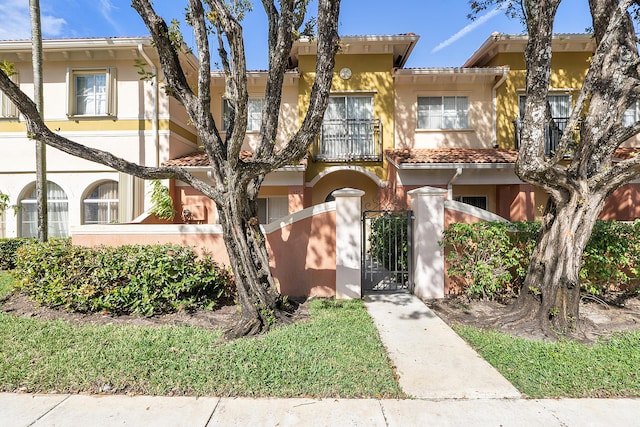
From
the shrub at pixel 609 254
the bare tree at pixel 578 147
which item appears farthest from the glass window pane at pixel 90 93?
the shrub at pixel 609 254

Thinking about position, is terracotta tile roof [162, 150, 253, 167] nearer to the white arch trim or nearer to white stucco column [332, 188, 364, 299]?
the white arch trim

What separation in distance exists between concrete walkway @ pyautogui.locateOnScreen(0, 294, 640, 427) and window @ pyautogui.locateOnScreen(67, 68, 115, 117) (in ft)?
32.7

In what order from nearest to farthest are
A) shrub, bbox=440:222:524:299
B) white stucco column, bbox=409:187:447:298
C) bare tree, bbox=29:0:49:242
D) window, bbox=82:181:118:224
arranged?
shrub, bbox=440:222:524:299
white stucco column, bbox=409:187:447:298
bare tree, bbox=29:0:49:242
window, bbox=82:181:118:224

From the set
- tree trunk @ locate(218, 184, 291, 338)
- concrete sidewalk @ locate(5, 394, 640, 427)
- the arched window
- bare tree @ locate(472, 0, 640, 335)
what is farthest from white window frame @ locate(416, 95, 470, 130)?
the arched window

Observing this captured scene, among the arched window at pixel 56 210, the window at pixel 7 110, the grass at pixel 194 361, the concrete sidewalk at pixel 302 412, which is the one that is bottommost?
the concrete sidewalk at pixel 302 412

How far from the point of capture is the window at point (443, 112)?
11.8 meters

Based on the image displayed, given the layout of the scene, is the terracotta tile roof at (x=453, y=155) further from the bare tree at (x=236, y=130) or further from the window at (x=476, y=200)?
the bare tree at (x=236, y=130)

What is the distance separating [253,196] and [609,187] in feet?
18.5

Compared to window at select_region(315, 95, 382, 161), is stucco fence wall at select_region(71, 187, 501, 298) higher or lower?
lower

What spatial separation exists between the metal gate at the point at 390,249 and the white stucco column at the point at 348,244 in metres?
0.38

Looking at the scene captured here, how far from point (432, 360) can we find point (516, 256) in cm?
331

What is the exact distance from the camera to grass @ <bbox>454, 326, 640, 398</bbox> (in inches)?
136

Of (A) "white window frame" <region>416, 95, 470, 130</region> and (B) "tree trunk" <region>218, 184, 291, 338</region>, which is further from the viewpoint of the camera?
(A) "white window frame" <region>416, 95, 470, 130</region>

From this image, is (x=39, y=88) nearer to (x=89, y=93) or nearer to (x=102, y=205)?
(x=89, y=93)
